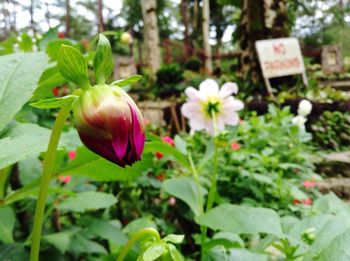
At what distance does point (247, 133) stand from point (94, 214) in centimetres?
82

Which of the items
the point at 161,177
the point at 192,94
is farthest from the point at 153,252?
the point at 161,177

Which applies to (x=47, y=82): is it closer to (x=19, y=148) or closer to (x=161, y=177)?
(x=19, y=148)

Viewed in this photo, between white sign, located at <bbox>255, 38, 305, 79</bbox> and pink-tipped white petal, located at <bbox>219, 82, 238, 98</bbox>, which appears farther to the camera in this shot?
white sign, located at <bbox>255, 38, 305, 79</bbox>

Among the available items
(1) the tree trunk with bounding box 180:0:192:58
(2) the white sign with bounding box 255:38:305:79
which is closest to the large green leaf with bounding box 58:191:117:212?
(2) the white sign with bounding box 255:38:305:79

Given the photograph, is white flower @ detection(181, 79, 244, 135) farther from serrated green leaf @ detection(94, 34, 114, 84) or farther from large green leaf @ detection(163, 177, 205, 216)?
serrated green leaf @ detection(94, 34, 114, 84)

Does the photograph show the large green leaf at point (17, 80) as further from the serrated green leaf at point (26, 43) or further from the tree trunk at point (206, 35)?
the tree trunk at point (206, 35)

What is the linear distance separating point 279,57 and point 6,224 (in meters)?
3.52

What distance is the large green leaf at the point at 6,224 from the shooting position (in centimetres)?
44

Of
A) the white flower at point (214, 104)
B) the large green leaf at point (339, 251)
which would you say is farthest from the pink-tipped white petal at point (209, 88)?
the large green leaf at point (339, 251)

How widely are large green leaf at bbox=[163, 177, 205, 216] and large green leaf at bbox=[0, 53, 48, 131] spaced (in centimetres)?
31

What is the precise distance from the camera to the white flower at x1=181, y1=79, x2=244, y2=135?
2.40ft

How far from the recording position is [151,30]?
22.1 ft

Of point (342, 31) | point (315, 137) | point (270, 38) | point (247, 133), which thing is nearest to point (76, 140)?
point (247, 133)

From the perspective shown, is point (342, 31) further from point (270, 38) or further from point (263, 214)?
point (263, 214)
